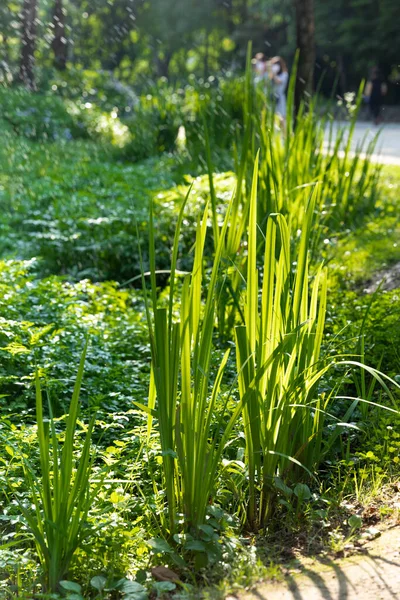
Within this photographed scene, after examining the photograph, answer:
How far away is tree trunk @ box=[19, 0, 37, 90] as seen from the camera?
1964 cm

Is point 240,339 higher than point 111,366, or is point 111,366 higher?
point 240,339

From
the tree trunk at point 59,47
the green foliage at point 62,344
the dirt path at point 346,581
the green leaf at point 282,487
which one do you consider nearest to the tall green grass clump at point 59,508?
the dirt path at point 346,581

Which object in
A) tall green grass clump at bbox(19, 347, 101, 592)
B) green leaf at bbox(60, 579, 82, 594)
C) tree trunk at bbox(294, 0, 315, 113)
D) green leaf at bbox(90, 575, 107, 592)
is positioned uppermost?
tree trunk at bbox(294, 0, 315, 113)

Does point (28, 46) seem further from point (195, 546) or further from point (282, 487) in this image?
point (195, 546)

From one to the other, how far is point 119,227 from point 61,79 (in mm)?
14804

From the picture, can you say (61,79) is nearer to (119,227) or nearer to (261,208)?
(119,227)

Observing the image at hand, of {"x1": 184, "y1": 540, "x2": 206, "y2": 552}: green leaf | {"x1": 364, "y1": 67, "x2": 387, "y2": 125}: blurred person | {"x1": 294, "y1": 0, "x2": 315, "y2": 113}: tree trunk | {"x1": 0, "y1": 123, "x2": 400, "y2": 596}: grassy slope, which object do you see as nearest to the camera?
{"x1": 184, "y1": 540, "x2": 206, "y2": 552}: green leaf

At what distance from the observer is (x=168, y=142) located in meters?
12.4

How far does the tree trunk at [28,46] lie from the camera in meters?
19.6

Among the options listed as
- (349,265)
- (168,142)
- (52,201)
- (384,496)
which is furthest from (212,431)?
(168,142)

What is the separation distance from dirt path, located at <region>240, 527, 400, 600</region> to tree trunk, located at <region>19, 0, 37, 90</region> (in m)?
18.4

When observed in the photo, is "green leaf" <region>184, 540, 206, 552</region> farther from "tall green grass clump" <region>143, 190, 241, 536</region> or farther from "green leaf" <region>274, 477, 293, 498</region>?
"green leaf" <region>274, 477, 293, 498</region>

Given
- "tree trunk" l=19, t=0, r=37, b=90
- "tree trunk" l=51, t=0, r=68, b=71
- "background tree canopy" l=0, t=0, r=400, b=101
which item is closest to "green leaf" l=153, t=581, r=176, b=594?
"tree trunk" l=19, t=0, r=37, b=90

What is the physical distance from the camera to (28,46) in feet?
63.5
